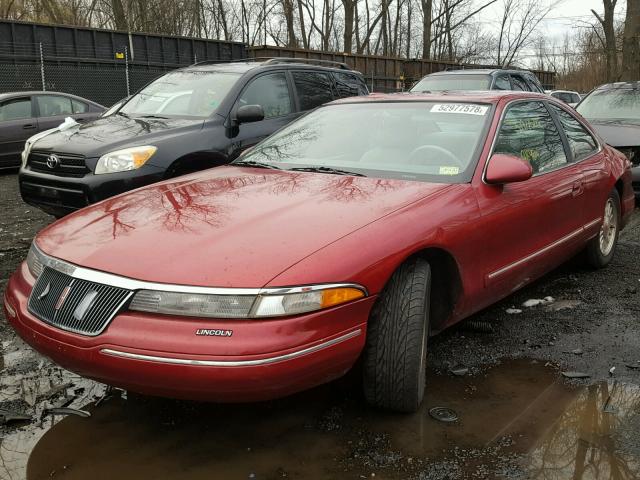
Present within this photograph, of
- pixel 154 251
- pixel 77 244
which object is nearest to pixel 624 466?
pixel 154 251

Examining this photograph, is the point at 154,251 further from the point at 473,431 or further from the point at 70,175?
the point at 70,175

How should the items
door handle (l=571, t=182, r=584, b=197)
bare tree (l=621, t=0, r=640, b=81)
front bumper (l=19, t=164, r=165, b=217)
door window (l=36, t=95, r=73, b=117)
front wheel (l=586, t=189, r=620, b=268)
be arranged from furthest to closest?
1. bare tree (l=621, t=0, r=640, b=81)
2. door window (l=36, t=95, r=73, b=117)
3. front bumper (l=19, t=164, r=165, b=217)
4. front wheel (l=586, t=189, r=620, b=268)
5. door handle (l=571, t=182, r=584, b=197)

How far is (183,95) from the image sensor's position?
6270 mm

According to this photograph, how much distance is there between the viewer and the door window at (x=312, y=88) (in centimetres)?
691

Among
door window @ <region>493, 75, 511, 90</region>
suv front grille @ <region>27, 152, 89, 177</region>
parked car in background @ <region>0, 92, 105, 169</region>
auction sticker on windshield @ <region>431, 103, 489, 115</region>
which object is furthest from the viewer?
door window @ <region>493, 75, 511, 90</region>

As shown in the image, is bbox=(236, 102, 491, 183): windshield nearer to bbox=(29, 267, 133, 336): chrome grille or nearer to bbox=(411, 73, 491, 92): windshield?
bbox=(29, 267, 133, 336): chrome grille

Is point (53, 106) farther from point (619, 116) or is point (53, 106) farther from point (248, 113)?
point (619, 116)

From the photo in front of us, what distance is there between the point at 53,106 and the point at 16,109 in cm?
64

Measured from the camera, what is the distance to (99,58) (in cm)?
1545

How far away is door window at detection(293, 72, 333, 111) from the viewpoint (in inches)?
272

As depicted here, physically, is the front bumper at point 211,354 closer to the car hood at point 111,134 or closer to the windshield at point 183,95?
the car hood at point 111,134

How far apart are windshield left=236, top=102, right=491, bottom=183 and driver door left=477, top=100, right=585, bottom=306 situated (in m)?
0.19

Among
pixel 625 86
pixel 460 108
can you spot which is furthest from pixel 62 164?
pixel 625 86

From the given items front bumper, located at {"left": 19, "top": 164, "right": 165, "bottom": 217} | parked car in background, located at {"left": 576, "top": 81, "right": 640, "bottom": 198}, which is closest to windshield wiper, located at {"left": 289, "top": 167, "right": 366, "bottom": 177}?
front bumper, located at {"left": 19, "top": 164, "right": 165, "bottom": 217}
